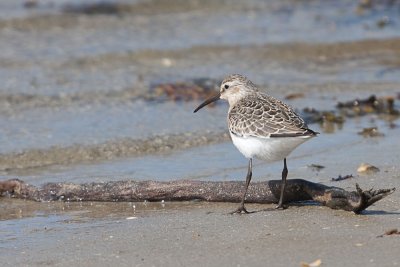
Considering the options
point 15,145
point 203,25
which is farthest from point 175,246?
point 203,25

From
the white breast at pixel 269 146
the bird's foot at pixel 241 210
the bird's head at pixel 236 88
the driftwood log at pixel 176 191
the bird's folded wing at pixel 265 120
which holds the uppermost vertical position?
the bird's head at pixel 236 88

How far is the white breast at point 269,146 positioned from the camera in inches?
241

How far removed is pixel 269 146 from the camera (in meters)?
6.21

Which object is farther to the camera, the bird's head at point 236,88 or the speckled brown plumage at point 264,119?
the bird's head at point 236,88

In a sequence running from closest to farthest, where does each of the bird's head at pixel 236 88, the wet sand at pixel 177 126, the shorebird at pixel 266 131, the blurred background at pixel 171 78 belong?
the wet sand at pixel 177 126
the shorebird at pixel 266 131
the bird's head at pixel 236 88
the blurred background at pixel 171 78

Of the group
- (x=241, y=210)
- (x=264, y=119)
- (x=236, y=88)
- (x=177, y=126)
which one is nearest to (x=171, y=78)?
(x=177, y=126)

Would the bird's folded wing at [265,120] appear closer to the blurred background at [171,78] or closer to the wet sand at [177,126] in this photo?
the wet sand at [177,126]

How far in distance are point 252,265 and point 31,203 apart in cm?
Answer: 247

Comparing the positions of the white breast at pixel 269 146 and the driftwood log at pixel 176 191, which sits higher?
the white breast at pixel 269 146

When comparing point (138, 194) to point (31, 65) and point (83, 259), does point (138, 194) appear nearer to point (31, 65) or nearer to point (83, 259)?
point (83, 259)

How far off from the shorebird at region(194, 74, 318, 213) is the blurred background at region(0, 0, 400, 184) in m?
0.91

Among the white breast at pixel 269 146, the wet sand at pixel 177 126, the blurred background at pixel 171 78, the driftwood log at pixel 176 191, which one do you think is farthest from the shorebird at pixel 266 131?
the blurred background at pixel 171 78

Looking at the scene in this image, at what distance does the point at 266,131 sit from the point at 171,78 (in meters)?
5.75

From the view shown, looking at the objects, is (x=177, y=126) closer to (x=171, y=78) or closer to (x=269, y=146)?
(x=171, y=78)
